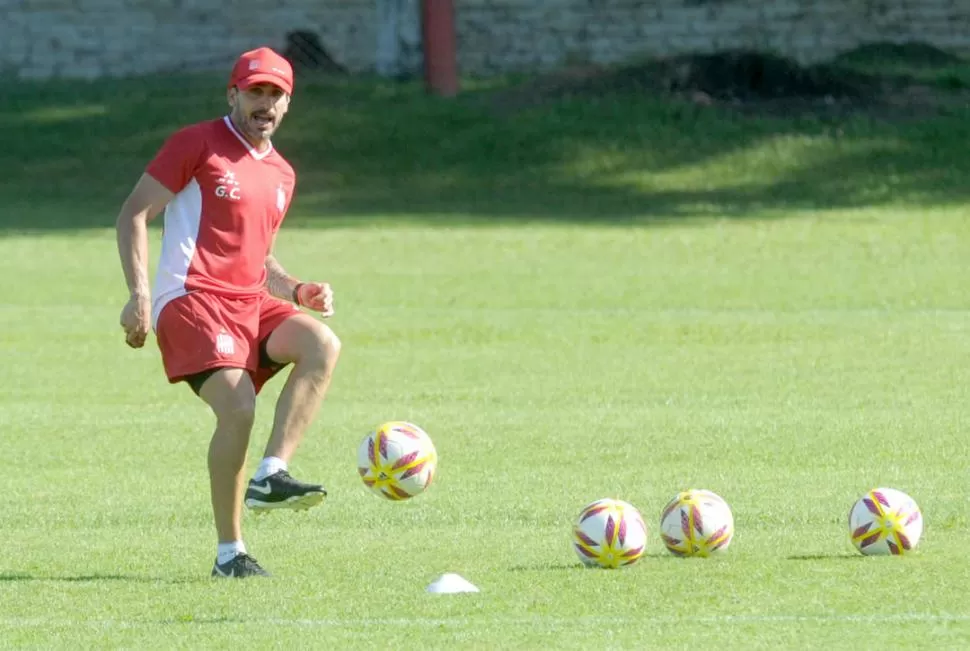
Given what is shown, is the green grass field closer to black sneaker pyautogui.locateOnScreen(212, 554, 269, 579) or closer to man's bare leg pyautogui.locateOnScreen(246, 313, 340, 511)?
black sneaker pyautogui.locateOnScreen(212, 554, 269, 579)

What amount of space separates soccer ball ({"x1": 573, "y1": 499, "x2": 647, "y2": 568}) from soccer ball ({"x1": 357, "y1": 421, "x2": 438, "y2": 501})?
0.75 metres

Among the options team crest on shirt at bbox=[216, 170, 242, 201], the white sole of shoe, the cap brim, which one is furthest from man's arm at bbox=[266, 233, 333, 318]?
the white sole of shoe

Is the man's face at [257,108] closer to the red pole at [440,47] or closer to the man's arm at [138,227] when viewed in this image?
the man's arm at [138,227]

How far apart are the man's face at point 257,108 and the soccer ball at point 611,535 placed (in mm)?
2089

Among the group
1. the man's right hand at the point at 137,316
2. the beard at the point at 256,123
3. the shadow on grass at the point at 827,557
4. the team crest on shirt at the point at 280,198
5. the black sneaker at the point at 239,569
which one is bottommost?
the shadow on grass at the point at 827,557

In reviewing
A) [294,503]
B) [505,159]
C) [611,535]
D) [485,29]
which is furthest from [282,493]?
[485,29]

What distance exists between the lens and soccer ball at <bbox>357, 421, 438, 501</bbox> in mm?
8719

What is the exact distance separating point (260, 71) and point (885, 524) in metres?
3.22

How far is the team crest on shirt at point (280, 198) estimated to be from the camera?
8688mm

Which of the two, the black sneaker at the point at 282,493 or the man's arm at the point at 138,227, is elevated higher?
the man's arm at the point at 138,227

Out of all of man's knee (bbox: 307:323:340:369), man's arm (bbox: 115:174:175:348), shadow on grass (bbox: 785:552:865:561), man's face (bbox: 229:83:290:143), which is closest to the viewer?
man's arm (bbox: 115:174:175:348)

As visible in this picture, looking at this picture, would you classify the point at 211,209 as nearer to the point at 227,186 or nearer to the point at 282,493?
the point at 227,186

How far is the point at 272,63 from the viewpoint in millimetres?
8406

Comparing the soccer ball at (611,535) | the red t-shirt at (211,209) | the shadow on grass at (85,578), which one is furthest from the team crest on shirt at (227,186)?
the soccer ball at (611,535)
